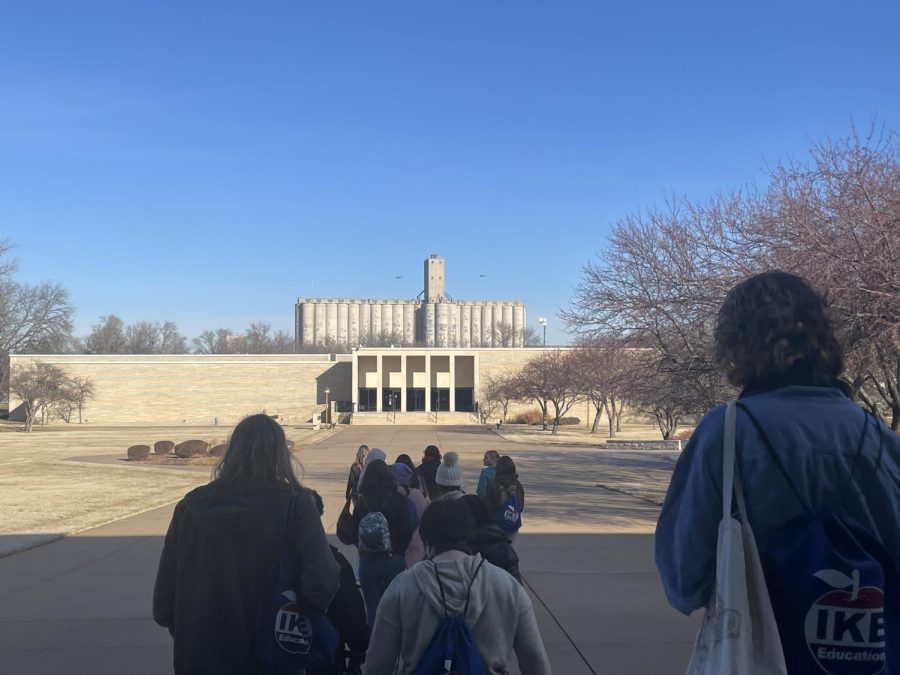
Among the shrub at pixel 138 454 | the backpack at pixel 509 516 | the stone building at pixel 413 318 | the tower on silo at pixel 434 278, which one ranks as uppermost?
the tower on silo at pixel 434 278

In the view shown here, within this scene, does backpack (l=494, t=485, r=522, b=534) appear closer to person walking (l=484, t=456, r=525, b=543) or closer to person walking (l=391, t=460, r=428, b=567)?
person walking (l=484, t=456, r=525, b=543)

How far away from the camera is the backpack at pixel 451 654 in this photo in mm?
3242

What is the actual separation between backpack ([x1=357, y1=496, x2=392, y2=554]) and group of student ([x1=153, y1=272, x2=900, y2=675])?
293 centimetres

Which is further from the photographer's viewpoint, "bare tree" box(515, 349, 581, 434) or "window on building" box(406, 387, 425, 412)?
"window on building" box(406, 387, 425, 412)

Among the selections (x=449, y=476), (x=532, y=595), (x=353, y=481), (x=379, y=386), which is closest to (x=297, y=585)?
(x=449, y=476)

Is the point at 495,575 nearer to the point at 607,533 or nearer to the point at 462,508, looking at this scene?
the point at 462,508

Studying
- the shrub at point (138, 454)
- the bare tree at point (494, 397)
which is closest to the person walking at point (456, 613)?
the shrub at point (138, 454)

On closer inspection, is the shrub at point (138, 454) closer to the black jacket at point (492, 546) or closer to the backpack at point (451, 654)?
the black jacket at point (492, 546)

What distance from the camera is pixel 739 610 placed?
215 cm

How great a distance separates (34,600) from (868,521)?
362 inches

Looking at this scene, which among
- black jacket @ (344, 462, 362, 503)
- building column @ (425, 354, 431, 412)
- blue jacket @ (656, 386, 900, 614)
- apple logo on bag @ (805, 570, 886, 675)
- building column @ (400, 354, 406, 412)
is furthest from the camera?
building column @ (425, 354, 431, 412)

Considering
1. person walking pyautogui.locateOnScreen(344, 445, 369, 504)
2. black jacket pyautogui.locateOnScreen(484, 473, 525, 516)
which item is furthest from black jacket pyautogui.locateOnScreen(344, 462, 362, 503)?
black jacket pyautogui.locateOnScreen(484, 473, 525, 516)

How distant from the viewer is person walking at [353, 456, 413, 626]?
6.72m

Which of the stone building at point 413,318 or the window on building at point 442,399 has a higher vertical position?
the stone building at point 413,318
